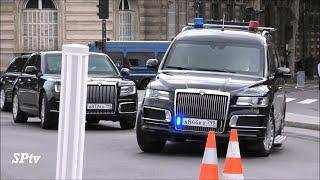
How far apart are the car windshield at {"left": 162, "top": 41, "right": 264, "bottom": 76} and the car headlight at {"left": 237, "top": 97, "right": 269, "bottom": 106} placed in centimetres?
84

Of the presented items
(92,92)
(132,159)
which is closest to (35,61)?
(92,92)

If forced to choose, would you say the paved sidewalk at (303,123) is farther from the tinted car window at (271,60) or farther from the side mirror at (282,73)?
the side mirror at (282,73)

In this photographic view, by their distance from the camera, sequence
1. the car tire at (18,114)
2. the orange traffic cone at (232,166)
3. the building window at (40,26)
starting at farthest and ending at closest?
1. the building window at (40,26)
2. the car tire at (18,114)
3. the orange traffic cone at (232,166)

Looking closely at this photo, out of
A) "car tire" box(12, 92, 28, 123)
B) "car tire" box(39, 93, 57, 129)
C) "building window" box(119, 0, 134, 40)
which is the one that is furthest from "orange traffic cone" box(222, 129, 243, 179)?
"building window" box(119, 0, 134, 40)

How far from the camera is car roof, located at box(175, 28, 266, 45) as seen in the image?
42.5 ft

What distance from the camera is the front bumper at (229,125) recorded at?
11.5 meters

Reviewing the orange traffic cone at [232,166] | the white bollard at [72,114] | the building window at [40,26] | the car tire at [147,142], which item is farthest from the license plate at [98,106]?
the building window at [40,26]

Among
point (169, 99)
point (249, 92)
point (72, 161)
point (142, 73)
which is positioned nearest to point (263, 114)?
point (249, 92)

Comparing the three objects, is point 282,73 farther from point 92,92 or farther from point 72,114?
point 72,114

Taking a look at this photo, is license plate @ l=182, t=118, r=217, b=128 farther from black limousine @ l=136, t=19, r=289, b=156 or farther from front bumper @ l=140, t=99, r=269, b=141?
front bumper @ l=140, t=99, r=269, b=141

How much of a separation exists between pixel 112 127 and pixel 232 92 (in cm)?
617

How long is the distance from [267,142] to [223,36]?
202cm

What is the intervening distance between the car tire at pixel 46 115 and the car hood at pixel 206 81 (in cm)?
400

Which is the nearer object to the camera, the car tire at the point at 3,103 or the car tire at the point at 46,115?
the car tire at the point at 46,115
